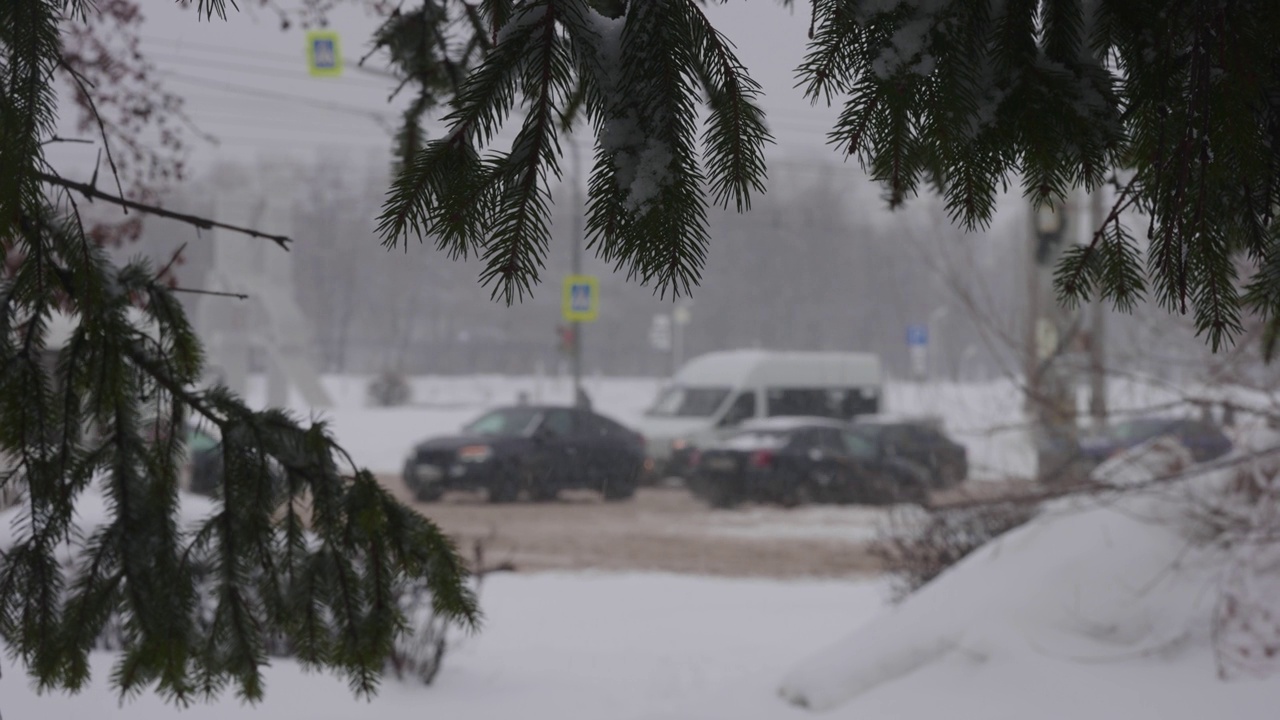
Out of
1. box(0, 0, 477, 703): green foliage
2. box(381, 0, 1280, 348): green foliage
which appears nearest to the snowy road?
box(0, 0, 477, 703): green foliage

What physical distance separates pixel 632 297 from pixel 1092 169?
36.9m

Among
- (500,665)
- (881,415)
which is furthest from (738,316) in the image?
(500,665)

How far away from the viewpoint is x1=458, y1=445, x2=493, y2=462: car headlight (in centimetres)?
1484

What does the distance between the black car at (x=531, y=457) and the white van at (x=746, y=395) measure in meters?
0.99

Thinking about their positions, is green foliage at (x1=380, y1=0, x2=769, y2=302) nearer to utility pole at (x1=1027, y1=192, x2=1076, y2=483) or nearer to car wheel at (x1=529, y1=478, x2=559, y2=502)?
utility pole at (x1=1027, y1=192, x2=1076, y2=483)

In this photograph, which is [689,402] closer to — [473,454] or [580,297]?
[580,297]

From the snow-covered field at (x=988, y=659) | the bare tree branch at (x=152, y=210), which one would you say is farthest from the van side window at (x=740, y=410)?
the bare tree branch at (x=152, y=210)

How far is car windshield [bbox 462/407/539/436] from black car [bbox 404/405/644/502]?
0.5 inches

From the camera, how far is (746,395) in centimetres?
1898

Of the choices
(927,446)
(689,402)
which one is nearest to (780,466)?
(689,402)

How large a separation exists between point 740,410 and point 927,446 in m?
9.09

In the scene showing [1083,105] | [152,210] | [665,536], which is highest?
[1083,105]

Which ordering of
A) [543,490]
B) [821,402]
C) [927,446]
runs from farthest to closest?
[821,402], [543,490], [927,446]

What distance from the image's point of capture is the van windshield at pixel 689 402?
18766mm
